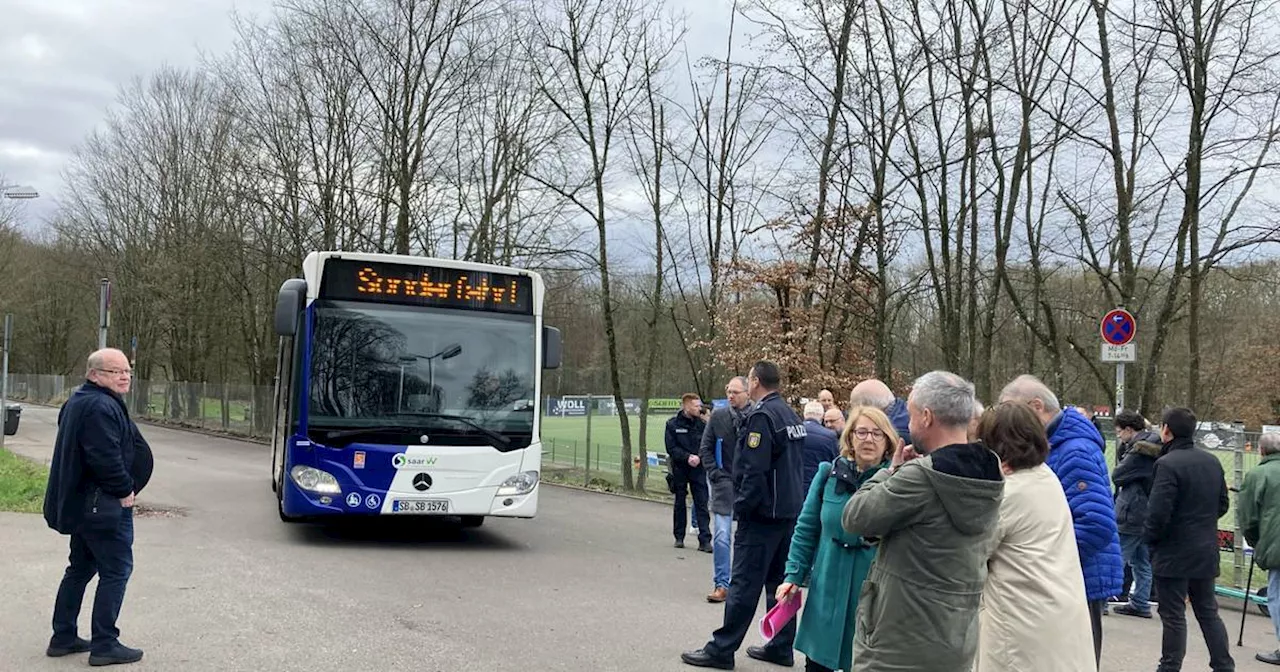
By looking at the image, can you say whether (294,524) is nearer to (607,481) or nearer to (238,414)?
(607,481)

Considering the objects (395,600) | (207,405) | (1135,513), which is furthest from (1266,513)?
(207,405)

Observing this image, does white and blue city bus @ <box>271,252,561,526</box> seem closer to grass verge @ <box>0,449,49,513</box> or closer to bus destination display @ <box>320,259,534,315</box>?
bus destination display @ <box>320,259,534,315</box>

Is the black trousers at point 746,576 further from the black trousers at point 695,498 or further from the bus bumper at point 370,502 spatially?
the black trousers at point 695,498

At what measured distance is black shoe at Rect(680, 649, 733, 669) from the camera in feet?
19.7

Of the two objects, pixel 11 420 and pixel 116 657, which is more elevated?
pixel 11 420

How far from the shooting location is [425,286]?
1034 cm

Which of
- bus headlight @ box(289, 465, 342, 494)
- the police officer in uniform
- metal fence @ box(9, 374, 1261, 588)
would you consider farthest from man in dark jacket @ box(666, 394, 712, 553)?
the police officer in uniform

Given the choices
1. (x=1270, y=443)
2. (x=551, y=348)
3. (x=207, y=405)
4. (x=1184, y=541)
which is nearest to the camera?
(x=1184, y=541)

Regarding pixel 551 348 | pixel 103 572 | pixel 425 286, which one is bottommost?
pixel 103 572

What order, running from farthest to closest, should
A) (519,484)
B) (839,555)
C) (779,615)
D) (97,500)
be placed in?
(519,484) → (97,500) → (779,615) → (839,555)

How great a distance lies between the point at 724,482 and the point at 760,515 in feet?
7.47

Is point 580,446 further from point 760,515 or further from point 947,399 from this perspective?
point 947,399

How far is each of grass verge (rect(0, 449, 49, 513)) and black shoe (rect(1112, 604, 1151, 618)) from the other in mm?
10835

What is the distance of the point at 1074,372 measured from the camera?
97.5 ft
